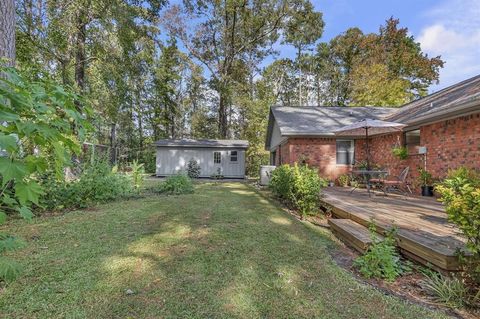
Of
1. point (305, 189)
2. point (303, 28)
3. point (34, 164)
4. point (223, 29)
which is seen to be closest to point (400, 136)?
point (305, 189)

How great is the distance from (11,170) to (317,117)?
1340 centimetres

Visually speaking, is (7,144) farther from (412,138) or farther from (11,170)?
(412,138)

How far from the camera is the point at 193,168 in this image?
61.3 feet

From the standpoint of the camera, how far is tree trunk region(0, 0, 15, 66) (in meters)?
3.45

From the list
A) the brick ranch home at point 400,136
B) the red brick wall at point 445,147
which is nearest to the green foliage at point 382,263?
the brick ranch home at point 400,136

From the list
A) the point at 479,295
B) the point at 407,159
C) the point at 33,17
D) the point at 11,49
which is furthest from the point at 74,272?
the point at 33,17

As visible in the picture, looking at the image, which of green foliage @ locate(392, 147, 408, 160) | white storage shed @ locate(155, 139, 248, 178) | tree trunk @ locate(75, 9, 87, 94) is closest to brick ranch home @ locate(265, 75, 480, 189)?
green foliage @ locate(392, 147, 408, 160)

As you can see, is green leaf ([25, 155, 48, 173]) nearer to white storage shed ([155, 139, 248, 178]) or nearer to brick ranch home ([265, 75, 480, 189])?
brick ranch home ([265, 75, 480, 189])

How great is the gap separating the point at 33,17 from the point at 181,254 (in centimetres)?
1130

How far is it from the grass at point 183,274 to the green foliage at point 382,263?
0.25 metres

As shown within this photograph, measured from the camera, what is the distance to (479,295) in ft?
7.89

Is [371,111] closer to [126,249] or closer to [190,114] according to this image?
[126,249]

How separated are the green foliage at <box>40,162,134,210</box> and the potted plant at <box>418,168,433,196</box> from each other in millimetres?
9069

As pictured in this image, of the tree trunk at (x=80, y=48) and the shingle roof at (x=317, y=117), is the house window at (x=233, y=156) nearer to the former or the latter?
the shingle roof at (x=317, y=117)
